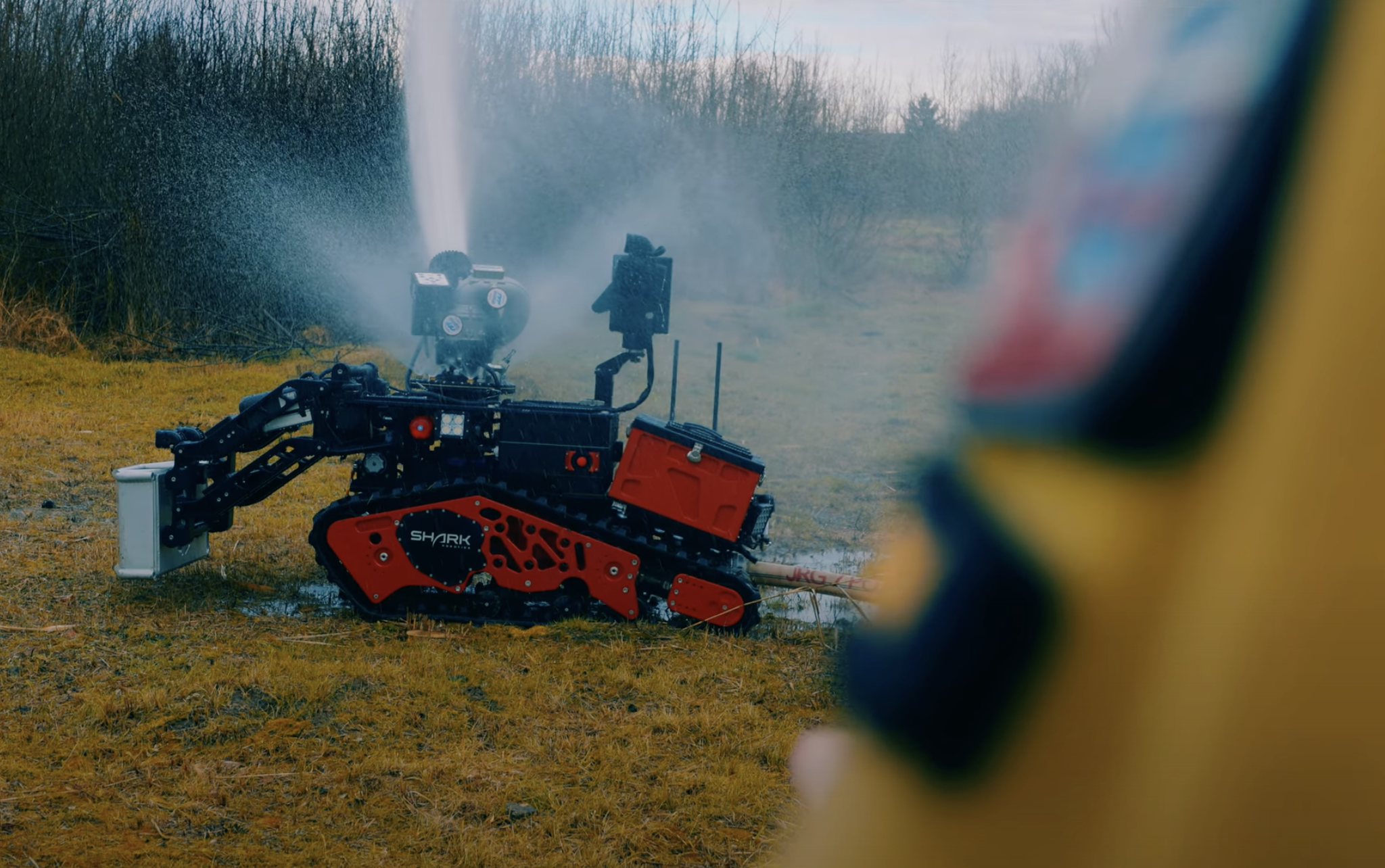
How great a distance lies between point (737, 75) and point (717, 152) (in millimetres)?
1192

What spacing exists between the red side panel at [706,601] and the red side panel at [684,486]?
0.95 ft

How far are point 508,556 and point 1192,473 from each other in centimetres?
585

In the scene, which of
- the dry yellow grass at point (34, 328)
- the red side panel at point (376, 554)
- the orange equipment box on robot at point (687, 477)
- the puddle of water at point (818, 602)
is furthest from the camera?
the dry yellow grass at point (34, 328)

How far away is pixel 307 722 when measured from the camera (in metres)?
5.05

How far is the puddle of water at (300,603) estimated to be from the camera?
21.7ft

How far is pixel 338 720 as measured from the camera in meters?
5.09

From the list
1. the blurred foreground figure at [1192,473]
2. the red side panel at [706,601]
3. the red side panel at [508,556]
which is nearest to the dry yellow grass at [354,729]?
the red side panel at [706,601]

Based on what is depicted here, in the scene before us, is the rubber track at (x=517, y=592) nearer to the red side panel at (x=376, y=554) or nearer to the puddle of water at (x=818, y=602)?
the red side panel at (x=376, y=554)

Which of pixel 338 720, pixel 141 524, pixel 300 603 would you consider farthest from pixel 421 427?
pixel 338 720

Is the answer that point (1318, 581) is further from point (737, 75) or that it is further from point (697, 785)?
point (737, 75)

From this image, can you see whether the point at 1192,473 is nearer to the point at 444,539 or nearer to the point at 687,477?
the point at 687,477

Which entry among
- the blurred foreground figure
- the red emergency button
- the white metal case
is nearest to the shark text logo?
the red emergency button

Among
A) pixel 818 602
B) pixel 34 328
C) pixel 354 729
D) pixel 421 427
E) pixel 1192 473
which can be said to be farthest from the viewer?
pixel 34 328

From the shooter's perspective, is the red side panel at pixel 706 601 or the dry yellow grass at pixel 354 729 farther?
the red side panel at pixel 706 601
